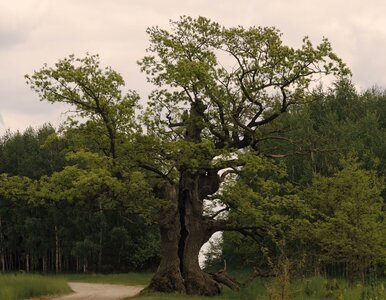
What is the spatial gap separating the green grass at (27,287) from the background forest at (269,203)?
145 inches

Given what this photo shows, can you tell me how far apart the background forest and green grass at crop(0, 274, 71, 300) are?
369 cm

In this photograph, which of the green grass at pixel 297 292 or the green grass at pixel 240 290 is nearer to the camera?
the green grass at pixel 297 292

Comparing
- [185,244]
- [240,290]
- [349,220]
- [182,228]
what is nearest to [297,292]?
[240,290]

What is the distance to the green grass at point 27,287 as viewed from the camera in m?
24.8

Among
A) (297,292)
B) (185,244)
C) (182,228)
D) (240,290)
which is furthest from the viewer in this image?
(182,228)

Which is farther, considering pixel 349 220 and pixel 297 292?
pixel 349 220

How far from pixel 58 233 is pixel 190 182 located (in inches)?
1234

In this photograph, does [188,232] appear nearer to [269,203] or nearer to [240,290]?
[240,290]

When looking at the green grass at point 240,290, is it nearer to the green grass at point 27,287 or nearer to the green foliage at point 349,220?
the green grass at point 27,287

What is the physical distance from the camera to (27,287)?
26.9 meters

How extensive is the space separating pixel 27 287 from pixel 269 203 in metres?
11.5

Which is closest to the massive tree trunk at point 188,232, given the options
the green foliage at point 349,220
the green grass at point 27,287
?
the green grass at point 27,287

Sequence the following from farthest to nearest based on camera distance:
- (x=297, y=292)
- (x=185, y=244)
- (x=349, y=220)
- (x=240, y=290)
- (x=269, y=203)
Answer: (x=185, y=244) < (x=349, y=220) < (x=240, y=290) < (x=269, y=203) < (x=297, y=292)

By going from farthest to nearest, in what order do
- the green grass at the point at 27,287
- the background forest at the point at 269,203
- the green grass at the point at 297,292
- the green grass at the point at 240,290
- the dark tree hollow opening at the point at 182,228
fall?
the dark tree hollow opening at the point at 182,228
the background forest at the point at 269,203
the green grass at the point at 27,287
the green grass at the point at 240,290
the green grass at the point at 297,292
